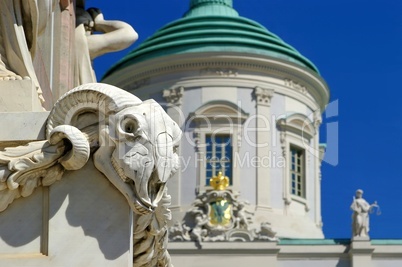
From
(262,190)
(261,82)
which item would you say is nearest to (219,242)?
(262,190)

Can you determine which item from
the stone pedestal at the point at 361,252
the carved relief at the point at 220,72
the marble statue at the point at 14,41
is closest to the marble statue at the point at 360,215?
the stone pedestal at the point at 361,252

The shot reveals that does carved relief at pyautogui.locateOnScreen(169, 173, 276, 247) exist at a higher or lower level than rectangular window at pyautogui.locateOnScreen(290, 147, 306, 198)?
lower

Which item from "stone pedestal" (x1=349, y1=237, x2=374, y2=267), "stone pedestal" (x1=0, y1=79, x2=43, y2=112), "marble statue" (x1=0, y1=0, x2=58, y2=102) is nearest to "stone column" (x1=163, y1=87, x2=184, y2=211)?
"stone pedestal" (x1=349, y1=237, x2=374, y2=267)

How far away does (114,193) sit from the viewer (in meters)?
6.95

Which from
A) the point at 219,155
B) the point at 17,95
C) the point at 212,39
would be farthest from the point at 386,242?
the point at 17,95

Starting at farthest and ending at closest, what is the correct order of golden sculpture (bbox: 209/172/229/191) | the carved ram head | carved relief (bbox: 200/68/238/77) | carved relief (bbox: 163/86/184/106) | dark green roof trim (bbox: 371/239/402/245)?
carved relief (bbox: 200/68/238/77), carved relief (bbox: 163/86/184/106), golden sculpture (bbox: 209/172/229/191), dark green roof trim (bbox: 371/239/402/245), the carved ram head

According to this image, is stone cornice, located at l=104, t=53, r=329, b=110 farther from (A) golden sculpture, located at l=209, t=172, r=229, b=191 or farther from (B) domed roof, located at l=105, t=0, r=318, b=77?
(A) golden sculpture, located at l=209, t=172, r=229, b=191

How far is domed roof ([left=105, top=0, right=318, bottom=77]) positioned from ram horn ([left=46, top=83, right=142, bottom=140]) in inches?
1759

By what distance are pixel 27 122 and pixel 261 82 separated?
45.5 metres

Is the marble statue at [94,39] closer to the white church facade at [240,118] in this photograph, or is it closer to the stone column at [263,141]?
the white church facade at [240,118]

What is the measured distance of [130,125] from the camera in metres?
6.81

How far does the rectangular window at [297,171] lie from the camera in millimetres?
52031

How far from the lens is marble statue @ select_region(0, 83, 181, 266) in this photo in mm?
6793

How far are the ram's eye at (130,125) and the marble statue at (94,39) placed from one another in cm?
344
